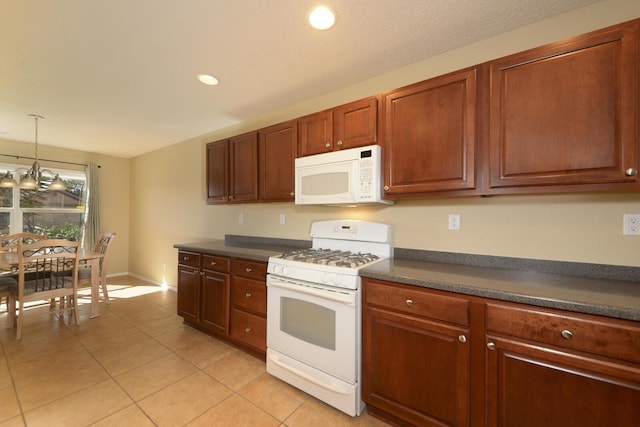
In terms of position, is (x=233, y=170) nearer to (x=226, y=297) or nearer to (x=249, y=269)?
(x=249, y=269)

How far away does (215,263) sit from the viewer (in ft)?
8.36

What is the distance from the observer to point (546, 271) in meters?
1.57

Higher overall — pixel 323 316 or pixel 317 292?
pixel 317 292

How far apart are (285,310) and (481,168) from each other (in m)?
1.61

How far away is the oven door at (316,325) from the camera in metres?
1.64

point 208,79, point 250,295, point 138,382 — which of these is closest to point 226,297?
point 250,295

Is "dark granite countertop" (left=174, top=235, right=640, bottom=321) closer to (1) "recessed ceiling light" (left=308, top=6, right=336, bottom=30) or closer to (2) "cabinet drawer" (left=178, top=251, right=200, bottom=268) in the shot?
(1) "recessed ceiling light" (left=308, top=6, right=336, bottom=30)

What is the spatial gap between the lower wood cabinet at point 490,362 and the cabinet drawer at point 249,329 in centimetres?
92

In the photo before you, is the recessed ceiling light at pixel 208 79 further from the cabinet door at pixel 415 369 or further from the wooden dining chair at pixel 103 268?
the wooden dining chair at pixel 103 268

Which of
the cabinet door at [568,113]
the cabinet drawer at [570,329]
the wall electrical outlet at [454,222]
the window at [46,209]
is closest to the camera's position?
the cabinet drawer at [570,329]

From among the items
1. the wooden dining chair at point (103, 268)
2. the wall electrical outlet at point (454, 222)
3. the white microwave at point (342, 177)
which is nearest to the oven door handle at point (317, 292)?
the white microwave at point (342, 177)

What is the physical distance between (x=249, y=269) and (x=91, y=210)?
4340 millimetres

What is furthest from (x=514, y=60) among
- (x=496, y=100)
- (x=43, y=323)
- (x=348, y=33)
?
(x=43, y=323)

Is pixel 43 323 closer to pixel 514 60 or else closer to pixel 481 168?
pixel 481 168
